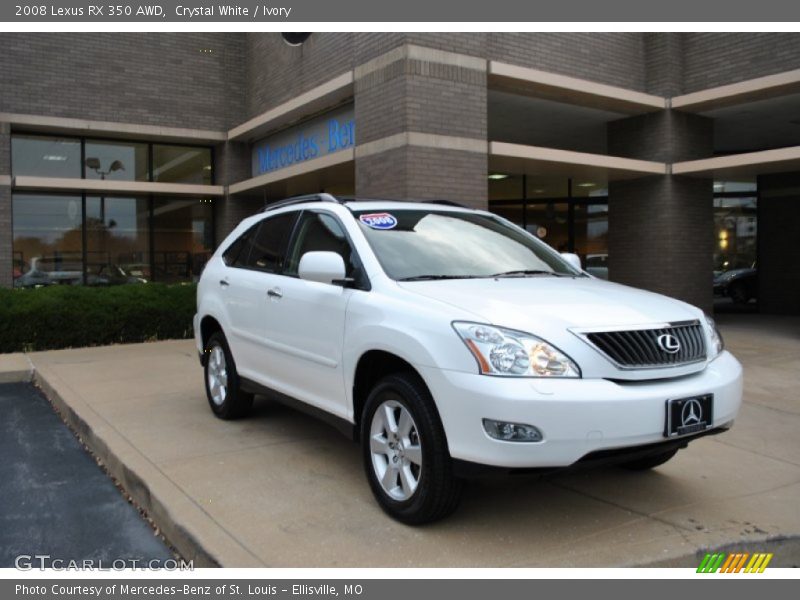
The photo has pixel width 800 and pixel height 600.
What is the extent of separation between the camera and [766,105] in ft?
40.4

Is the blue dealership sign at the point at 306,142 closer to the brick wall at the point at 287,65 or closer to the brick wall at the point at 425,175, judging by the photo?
the brick wall at the point at 287,65

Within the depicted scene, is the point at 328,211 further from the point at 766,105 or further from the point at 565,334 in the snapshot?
the point at 766,105

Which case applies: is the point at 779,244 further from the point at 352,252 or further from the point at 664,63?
the point at 352,252

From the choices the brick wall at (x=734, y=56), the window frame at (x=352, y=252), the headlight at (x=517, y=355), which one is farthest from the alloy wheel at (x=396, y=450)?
the brick wall at (x=734, y=56)

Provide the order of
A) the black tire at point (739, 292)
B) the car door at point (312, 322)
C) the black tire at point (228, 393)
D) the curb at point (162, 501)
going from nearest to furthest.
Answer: the curb at point (162, 501) < the car door at point (312, 322) < the black tire at point (228, 393) < the black tire at point (739, 292)

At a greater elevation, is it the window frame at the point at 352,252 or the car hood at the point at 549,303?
the window frame at the point at 352,252

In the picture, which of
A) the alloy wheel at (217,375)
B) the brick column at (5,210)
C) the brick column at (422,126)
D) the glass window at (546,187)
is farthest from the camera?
the glass window at (546,187)

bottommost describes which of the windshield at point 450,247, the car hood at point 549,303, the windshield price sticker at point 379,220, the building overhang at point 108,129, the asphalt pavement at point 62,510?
the asphalt pavement at point 62,510

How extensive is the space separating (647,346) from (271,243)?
10.3ft

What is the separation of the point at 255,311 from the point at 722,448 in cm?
374

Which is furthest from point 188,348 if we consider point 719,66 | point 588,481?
point 719,66

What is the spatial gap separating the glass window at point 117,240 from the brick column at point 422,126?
6.59m

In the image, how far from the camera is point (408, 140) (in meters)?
9.64

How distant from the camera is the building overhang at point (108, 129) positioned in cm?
1338
